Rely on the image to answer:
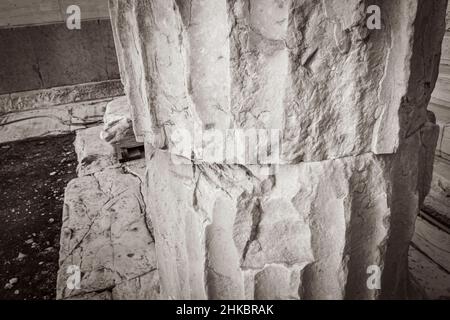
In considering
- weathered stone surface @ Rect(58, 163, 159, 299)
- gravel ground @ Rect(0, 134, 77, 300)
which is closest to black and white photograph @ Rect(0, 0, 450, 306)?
weathered stone surface @ Rect(58, 163, 159, 299)

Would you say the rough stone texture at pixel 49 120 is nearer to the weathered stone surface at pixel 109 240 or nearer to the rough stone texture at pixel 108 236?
the rough stone texture at pixel 108 236

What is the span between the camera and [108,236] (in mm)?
2227

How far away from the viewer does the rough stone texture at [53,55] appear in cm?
459

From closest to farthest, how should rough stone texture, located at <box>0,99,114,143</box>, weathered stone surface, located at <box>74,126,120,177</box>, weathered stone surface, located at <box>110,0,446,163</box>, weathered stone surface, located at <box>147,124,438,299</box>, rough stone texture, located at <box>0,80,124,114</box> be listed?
weathered stone surface, located at <box>110,0,446,163</box> < weathered stone surface, located at <box>147,124,438,299</box> < weathered stone surface, located at <box>74,126,120,177</box> < rough stone texture, located at <box>0,99,114,143</box> < rough stone texture, located at <box>0,80,124,114</box>

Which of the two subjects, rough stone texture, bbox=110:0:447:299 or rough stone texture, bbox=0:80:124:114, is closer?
rough stone texture, bbox=110:0:447:299

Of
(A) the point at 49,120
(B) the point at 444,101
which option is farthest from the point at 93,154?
(B) the point at 444,101

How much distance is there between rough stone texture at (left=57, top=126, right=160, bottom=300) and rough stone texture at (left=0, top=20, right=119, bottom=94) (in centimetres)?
230

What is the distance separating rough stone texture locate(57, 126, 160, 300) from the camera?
1.83 m

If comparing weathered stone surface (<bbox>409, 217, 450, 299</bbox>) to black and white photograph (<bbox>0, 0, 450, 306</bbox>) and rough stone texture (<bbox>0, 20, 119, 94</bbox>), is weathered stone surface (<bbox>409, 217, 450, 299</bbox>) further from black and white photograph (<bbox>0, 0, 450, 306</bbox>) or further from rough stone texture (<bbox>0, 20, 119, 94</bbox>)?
rough stone texture (<bbox>0, 20, 119, 94</bbox>)

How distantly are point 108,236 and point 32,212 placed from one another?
47.7 inches

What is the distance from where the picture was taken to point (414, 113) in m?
1.20
